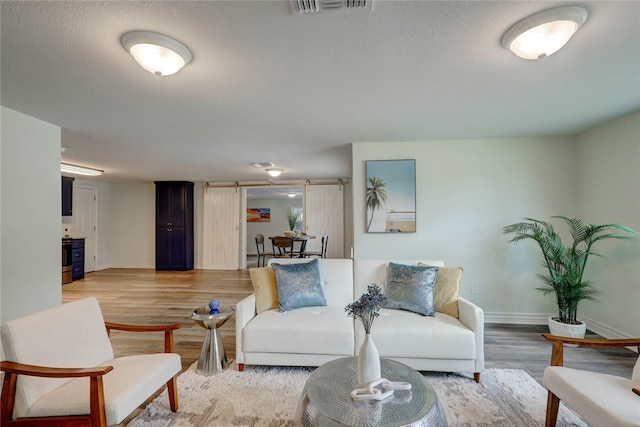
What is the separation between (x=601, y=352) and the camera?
275 centimetres

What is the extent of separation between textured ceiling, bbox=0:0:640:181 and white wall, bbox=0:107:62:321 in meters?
0.24

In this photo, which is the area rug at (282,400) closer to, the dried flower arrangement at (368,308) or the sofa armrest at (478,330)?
the sofa armrest at (478,330)

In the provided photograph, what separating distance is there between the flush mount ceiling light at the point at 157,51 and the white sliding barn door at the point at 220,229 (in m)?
5.93

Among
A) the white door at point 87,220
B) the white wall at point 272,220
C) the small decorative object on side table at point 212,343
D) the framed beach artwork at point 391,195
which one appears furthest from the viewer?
the white wall at point 272,220

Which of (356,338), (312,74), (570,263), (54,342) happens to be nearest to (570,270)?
(570,263)

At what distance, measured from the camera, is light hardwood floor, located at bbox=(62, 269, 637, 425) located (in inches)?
102

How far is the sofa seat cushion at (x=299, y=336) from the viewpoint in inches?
90.0

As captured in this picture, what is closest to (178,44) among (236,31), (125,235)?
(236,31)

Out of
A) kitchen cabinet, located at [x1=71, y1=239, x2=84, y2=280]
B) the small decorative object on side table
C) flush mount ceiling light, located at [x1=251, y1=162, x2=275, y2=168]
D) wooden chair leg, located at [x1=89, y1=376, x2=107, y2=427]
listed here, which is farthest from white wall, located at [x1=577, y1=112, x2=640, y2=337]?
kitchen cabinet, located at [x1=71, y1=239, x2=84, y2=280]

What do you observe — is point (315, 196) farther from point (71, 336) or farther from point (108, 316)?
point (71, 336)

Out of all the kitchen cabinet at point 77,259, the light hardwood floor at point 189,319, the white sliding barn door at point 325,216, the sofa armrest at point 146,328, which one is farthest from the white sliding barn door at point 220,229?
the sofa armrest at point 146,328

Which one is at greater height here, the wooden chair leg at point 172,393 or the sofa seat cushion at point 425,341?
the sofa seat cushion at point 425,341

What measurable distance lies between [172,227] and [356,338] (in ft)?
20.8

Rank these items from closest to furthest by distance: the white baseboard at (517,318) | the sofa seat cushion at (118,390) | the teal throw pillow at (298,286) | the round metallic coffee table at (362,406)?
the round metallic coffee table at (362,406) < the sofa seat cushion at (118,390) < the teal throw pillow at (298,286) < the white baseboard at (517,318)
